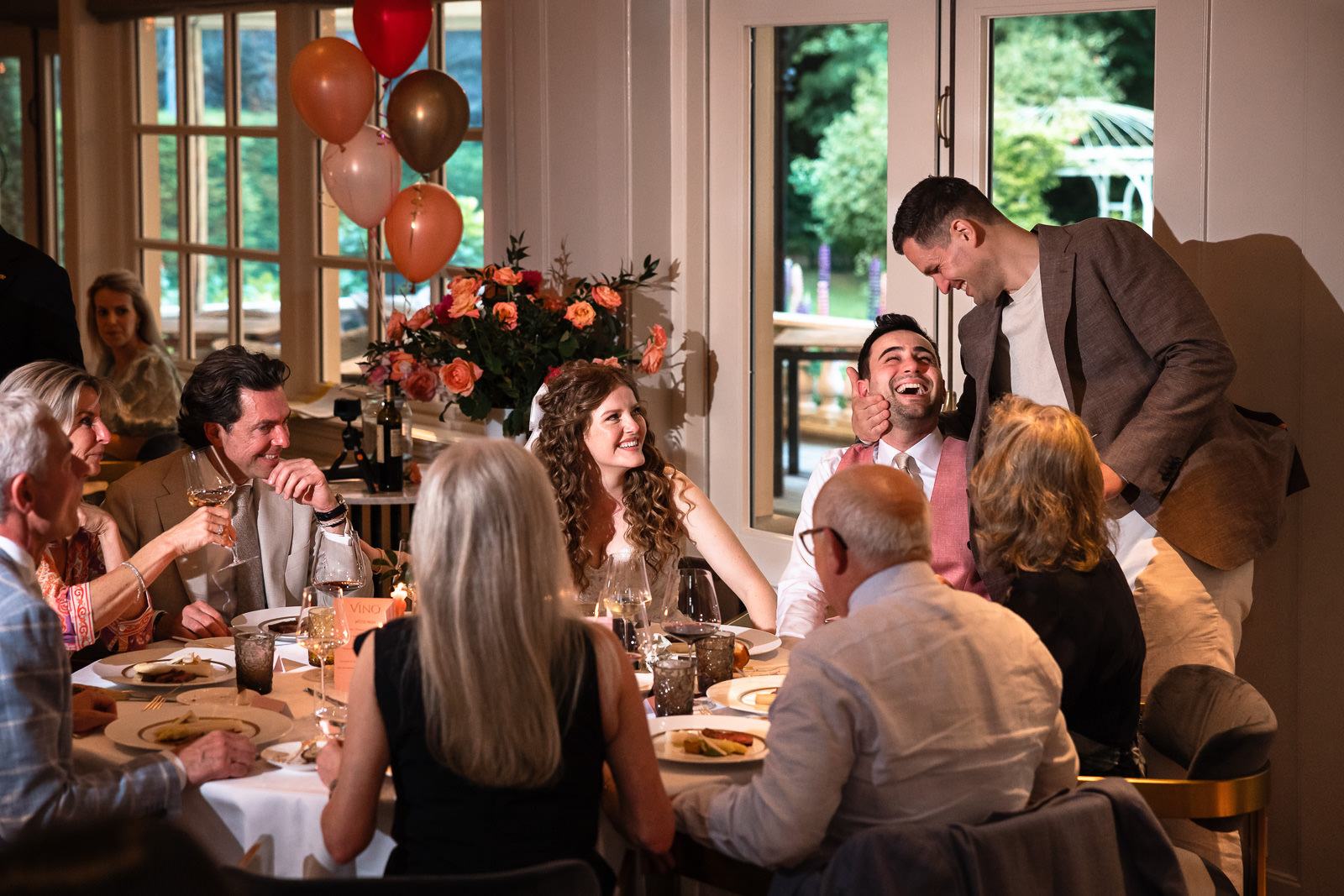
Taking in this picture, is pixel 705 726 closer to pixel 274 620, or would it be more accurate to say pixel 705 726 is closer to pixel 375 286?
pixel 274 620

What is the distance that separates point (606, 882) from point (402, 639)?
1.40 ft

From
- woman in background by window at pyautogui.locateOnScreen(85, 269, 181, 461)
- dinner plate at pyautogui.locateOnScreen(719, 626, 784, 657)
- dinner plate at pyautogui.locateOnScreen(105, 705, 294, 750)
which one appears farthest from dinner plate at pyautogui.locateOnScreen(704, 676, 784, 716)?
woman in background by window at pyautogui.locateOnScreen(85, 269, 181, 461)

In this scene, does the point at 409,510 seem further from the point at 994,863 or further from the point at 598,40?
the point at 994,863

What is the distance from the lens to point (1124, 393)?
2711mm

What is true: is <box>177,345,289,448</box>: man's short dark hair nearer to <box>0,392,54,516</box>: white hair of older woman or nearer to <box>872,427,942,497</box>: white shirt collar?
<box>0,392,54,516</box>: white hair of older woman

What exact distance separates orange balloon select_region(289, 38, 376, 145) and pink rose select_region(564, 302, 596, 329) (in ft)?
3.78

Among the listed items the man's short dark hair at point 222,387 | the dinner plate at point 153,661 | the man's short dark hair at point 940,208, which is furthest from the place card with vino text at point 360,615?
the man's short dark hair at point 940,208

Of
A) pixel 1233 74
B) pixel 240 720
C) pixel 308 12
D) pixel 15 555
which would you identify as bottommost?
pixel 240 720

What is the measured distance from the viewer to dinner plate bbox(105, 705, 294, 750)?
1867 millimetres

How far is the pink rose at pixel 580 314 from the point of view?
12.4 feet

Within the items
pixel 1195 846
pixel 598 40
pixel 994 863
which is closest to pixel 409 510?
pixel 598 40

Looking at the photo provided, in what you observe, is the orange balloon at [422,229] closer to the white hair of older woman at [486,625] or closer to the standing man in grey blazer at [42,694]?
the standing man in grey blazer at [42,694]

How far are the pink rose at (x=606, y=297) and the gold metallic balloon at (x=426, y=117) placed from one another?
0.85 m

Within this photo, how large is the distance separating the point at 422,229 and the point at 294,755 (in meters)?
2.61
